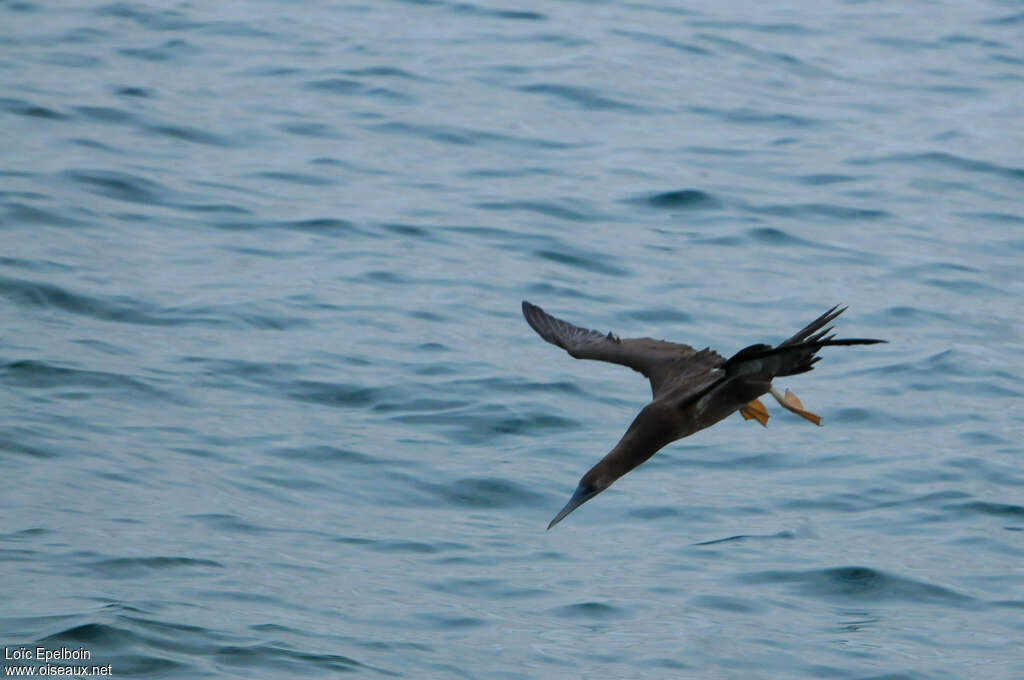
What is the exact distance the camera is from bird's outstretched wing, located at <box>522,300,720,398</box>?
700cm

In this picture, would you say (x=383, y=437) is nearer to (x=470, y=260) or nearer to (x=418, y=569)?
(x=418, y=569)

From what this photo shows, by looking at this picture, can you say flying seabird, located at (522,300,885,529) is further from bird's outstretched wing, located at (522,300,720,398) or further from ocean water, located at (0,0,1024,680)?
ocean water, located at (0,0,1024,680)

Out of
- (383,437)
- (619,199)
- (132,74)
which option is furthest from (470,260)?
(132,74)

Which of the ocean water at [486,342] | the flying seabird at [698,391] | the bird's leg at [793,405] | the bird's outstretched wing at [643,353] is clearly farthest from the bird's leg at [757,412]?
the ocean water at [486,342]

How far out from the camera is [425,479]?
8852 mm

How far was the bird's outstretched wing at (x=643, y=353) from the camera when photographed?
276 inches

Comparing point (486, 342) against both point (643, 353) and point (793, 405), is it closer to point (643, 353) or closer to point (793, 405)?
point (643, 353)

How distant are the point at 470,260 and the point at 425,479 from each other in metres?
2.85

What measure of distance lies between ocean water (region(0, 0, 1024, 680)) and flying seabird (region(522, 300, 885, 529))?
1.23 meters

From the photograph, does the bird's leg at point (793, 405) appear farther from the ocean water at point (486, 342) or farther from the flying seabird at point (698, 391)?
the ocean water at point (486, 342)

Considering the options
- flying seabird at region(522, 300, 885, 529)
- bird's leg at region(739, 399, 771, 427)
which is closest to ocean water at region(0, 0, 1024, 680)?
bird's leg at region(739, 399, 771, 427)

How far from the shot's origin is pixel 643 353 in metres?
7.45

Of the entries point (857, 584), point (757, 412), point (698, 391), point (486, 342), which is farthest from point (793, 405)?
point (486, 342)

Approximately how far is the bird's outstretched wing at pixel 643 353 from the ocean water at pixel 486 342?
1042 mm
